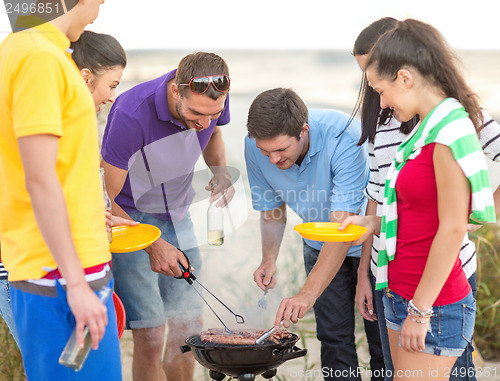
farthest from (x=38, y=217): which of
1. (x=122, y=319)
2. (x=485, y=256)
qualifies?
(x=485, y=256)

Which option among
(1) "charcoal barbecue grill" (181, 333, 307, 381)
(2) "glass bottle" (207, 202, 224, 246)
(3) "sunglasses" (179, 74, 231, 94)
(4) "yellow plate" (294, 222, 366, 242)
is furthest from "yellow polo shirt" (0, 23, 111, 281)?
(2) "glass bottle" (207, 202, 224, 246)

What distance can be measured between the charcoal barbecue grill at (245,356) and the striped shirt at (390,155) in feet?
1.69

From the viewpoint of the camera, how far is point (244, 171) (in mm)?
4305

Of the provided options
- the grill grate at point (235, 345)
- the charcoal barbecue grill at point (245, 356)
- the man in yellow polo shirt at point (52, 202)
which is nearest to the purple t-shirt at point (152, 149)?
the grill grate at point (235, 345)

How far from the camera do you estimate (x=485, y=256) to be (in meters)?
4.09

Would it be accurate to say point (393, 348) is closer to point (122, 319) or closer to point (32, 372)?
point (122, 319)

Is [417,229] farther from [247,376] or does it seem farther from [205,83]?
[205,83]

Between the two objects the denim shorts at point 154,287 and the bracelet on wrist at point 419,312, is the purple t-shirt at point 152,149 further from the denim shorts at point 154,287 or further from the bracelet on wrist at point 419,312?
the bracelet on wrist at point 419,312

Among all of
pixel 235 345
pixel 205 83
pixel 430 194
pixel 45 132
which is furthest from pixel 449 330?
pixel 205 83

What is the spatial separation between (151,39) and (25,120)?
613 cm

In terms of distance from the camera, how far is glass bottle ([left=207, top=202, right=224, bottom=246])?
3.02 m

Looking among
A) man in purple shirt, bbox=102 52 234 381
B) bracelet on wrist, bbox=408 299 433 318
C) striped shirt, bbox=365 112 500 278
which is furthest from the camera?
man in purple shirt, bbox=102 52 234 381

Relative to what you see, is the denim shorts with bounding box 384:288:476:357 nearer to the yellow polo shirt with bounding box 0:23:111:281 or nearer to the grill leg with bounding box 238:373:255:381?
the grill leg with bounding box 238:373:255:381

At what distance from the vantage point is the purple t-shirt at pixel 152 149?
8.54ft
